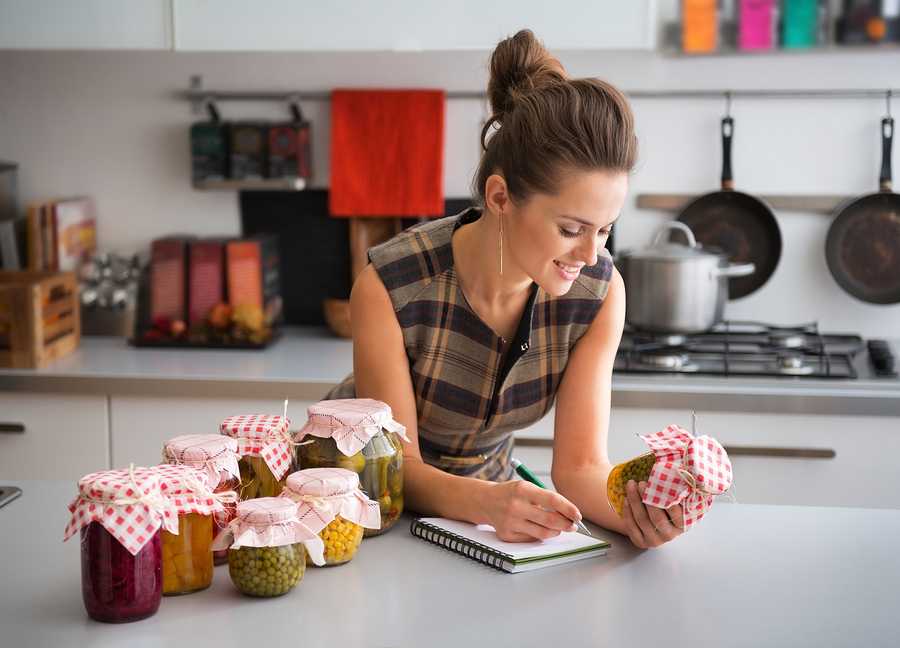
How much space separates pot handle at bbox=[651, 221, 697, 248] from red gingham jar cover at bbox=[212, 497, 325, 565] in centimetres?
167

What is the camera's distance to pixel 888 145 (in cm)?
282

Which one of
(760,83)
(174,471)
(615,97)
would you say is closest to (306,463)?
(174,471)

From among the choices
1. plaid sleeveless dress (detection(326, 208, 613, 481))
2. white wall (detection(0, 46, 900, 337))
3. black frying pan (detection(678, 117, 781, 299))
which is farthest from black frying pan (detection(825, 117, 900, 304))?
plaid sleeveless dress (detection(326, 208, 613, 481))

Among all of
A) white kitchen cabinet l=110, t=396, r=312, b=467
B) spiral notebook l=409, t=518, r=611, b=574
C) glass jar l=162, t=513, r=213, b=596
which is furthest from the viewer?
white kitchen cabinet l=110, t=396, r=312, b=467

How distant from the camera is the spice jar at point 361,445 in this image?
1.34 metres

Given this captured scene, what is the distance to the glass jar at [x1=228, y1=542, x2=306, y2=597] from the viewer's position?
1209mm

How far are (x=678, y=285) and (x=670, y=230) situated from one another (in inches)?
15.1

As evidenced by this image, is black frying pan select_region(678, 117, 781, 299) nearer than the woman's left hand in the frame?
No

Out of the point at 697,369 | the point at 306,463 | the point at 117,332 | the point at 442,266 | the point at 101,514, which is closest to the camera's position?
the point at 101,514

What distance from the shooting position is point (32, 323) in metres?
2.64

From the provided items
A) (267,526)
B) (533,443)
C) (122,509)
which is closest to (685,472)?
(267,526)

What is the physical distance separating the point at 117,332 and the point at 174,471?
1928 millimetres

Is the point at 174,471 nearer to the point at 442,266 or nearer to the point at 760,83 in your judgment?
the point at 442,266

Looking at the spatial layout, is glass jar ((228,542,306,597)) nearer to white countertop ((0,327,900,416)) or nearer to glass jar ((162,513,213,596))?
glass jar ((162,513,213,596))
